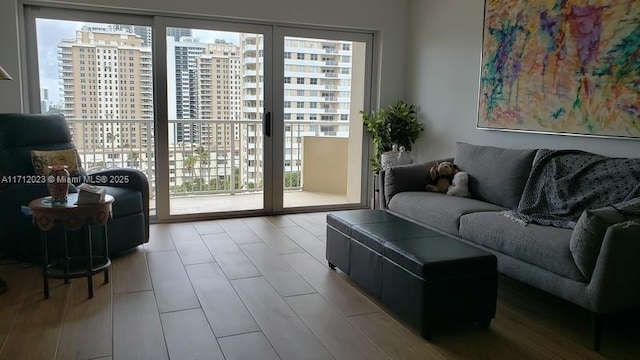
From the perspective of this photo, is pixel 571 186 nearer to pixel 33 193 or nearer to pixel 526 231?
pixel 526 231

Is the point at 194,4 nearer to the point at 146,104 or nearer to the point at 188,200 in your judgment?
the point at 146,104

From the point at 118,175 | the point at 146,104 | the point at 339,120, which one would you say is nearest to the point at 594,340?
the point at 118,175

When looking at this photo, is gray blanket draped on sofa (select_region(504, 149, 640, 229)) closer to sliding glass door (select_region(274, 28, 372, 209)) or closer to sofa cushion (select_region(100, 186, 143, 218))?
sliding glass door (select_region(274, 28, 372, 209))

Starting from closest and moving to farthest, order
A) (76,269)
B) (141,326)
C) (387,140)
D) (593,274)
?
(593,274), (141,326), (76,269), (387,140)

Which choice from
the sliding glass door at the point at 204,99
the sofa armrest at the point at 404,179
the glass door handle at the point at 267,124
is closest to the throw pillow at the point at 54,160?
the sliding glass door at the point at 204,99

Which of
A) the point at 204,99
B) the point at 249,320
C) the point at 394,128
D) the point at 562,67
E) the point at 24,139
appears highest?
the point at 562,67

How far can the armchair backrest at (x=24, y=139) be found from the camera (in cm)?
340

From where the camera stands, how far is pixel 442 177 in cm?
396

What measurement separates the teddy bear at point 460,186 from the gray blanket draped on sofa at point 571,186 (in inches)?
21.5

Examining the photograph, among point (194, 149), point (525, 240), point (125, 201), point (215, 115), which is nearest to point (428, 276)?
point (525, 240)

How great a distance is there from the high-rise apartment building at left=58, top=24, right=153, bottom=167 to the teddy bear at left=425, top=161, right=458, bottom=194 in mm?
2673

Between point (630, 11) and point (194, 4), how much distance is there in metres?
3.37

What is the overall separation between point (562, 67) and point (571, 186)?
36.0 inches

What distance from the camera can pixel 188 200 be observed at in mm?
5188
